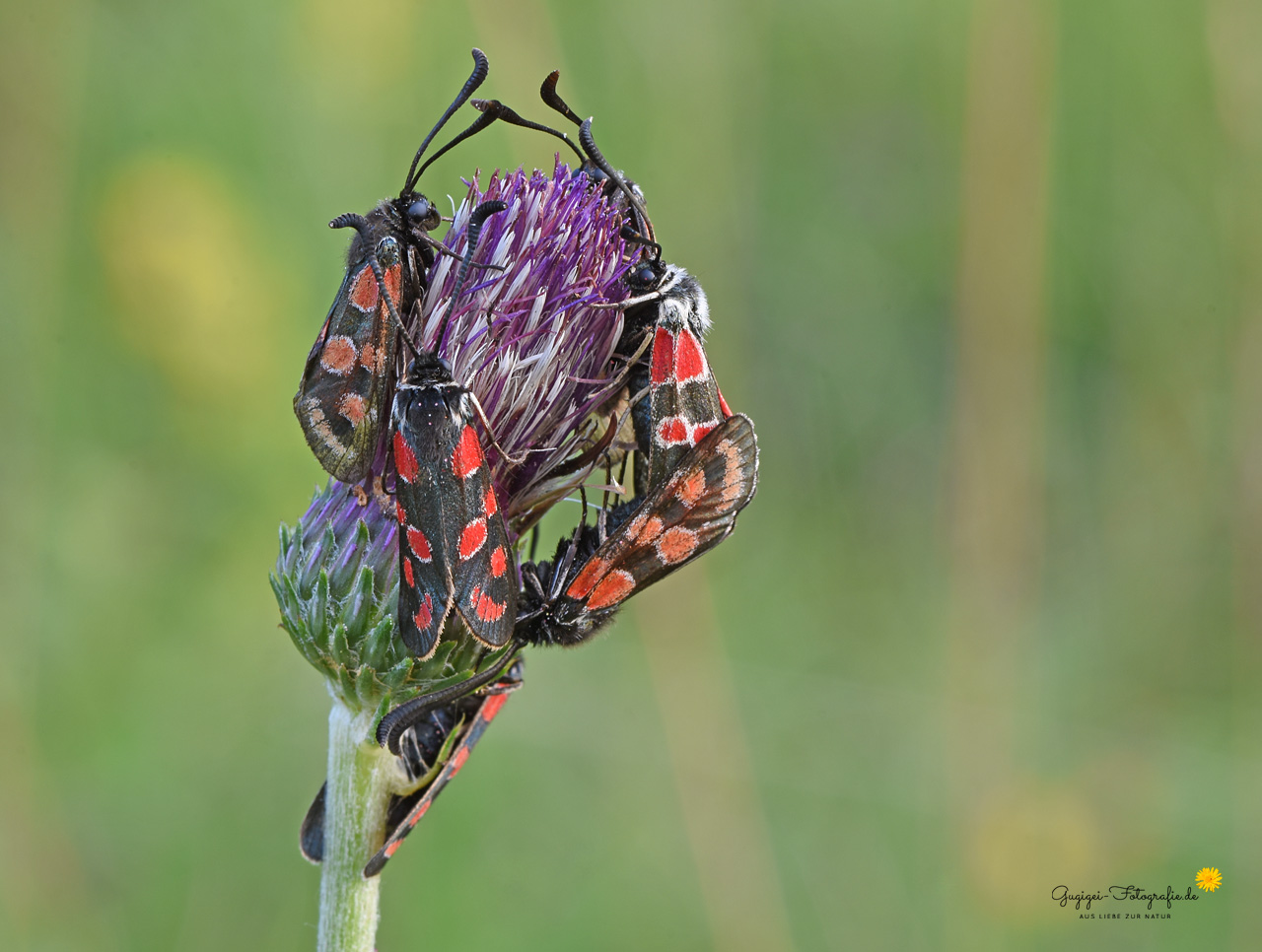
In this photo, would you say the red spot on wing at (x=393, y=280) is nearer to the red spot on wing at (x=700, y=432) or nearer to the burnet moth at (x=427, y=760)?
the red spot on wing at (x=700, y=432)

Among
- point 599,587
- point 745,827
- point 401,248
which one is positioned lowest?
point 745,827

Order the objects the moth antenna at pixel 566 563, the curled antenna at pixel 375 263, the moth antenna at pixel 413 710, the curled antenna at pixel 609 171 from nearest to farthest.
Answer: the moth antenna at pixel 413 710 < the curled antenna at pixel 375 263 < the moth antenna at pixel 566 563 < the curled antenna at pixel 609 171

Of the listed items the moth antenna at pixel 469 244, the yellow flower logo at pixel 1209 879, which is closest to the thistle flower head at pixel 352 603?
the moth antenna at pixel 469 244

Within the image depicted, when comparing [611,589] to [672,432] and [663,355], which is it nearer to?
[672,432]

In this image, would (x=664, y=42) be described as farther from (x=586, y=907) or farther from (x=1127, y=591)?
(x=586, y=907)

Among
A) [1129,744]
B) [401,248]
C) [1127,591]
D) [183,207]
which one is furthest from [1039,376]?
[183,207]

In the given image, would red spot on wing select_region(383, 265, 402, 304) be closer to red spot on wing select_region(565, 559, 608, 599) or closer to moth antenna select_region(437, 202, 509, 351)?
moth antenna select_region(437, 202, 509, 351)
